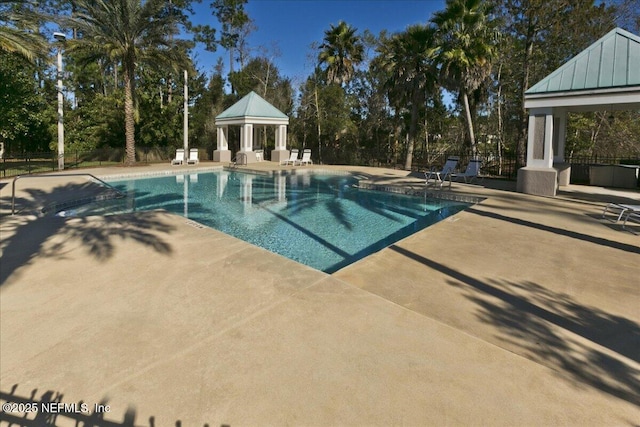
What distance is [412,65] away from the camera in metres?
21.4

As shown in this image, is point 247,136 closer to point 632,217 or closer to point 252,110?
point 252,110

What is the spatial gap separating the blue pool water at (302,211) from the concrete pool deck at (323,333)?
1.71m

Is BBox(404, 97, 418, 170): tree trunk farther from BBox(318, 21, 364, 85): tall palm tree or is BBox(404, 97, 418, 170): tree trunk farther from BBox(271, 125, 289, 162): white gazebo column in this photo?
BBox(271, 125, 289, 162): white gazebo column

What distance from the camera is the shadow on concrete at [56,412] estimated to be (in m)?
2.47

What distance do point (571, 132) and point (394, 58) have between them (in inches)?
470

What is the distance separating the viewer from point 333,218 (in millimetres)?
10414

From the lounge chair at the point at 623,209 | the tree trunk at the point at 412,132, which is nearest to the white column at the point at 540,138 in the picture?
the lounge chair at the point at 623,209

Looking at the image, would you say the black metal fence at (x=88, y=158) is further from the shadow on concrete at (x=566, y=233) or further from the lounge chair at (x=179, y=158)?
the shadow on concrete at (x=566, y=233)

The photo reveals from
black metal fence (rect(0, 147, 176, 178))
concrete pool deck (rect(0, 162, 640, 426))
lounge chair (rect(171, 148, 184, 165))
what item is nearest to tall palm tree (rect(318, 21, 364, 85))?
lounge chair (rect(171, 148, 184, 165))

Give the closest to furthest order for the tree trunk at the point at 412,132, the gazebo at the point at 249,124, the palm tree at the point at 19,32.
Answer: the palm tree at the point at 19,32, the tree trunk at the point at 412,132, the gazebo at the point at 249,124

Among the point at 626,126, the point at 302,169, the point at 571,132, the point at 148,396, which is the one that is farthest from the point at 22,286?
the point at 626,126

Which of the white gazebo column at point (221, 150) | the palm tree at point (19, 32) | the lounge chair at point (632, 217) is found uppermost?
the palm tree at point (19, 32)

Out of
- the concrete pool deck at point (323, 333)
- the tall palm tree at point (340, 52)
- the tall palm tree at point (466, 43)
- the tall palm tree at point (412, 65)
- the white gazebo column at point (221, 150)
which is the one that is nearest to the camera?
the concrete pool deck at point (323, 333)

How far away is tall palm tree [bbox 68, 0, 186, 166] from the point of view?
2005 cm
